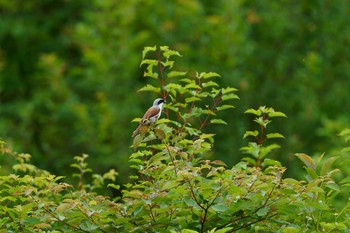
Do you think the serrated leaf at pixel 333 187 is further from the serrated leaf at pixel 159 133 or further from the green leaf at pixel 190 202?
the serrated leaf at pixel 159 133

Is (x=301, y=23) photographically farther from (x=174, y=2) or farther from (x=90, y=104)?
(x=90, y=104)

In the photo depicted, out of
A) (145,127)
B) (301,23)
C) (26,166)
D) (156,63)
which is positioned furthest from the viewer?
(301,23)

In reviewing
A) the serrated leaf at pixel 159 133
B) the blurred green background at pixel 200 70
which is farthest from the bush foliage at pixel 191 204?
the blurred green background at pixel 200 70

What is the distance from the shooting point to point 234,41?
55.1 ft

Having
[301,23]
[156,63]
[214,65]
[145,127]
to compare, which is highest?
[301,23]

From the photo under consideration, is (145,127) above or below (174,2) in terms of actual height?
below

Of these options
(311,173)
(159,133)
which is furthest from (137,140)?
(311,173)

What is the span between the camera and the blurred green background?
16078 mm

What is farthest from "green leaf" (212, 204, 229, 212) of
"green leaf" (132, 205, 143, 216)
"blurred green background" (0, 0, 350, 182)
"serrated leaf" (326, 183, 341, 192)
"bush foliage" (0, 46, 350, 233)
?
"blurred green background" (0, 0, 350, 182)

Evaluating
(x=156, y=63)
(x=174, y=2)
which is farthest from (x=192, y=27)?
(x=156, y=63)

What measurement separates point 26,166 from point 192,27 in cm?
1082

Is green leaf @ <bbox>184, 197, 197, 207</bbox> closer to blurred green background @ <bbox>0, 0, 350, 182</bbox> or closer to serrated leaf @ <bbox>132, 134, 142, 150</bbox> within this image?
serrated leaf @ <bbox>132, 134, 142, 150</bbox>

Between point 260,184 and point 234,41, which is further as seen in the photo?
point 234,41

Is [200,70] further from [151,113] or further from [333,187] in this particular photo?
[333,187]
